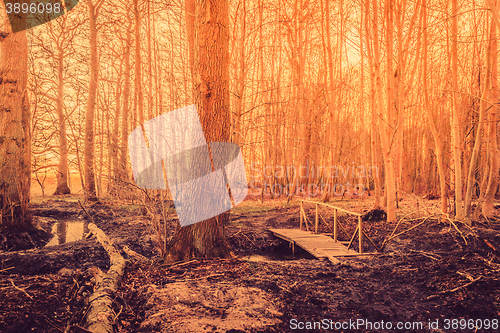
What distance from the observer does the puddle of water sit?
7.91 m

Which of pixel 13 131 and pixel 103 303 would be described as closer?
pixel 103 303

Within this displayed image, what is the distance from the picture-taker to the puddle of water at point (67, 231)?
791 cm

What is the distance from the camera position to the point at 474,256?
16.3 feet

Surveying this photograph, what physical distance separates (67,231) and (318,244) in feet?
23.0

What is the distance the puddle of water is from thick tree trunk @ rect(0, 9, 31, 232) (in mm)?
969

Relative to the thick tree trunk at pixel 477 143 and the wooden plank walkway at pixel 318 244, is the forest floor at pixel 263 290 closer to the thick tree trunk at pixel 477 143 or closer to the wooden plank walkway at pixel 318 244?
the wooden plank walkway at pixel 318 244

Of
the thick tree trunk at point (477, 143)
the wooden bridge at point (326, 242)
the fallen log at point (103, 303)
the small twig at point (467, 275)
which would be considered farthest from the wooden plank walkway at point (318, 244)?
the fallen log at point (103, 303)

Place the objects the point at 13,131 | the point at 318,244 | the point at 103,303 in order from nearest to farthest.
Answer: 1. the point at 103,303
2. the point at 13,131
3. the point at 318,244

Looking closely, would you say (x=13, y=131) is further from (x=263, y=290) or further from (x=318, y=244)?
(x=318, y=244)

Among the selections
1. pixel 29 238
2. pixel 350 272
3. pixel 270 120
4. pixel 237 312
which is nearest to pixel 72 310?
pixel 237 312

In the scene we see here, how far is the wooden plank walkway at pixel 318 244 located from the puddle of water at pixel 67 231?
5306 mm

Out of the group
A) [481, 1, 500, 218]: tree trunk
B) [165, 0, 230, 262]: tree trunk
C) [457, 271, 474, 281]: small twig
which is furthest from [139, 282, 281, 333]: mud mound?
[481, 1, 500, 218]: tree trunk

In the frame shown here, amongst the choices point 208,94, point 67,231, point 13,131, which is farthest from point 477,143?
point 67,231

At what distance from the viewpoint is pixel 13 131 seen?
6.86m
